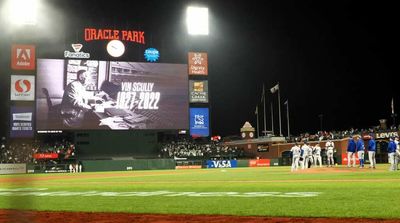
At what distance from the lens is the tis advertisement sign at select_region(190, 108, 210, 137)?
49469 mm

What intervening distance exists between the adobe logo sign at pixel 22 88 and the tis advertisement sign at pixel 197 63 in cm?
1721

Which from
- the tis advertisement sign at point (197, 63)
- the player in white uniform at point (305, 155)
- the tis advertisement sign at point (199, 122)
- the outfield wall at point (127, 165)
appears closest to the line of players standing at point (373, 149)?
the player in white uniform at point (305, 155)

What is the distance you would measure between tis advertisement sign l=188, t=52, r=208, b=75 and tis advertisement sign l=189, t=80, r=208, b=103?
118cm

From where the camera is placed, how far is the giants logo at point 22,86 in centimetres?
4525

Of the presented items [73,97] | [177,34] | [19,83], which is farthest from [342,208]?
[177,34]

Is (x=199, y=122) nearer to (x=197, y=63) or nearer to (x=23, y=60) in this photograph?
(x=197, y=63)

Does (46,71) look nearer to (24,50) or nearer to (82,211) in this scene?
(24,50)

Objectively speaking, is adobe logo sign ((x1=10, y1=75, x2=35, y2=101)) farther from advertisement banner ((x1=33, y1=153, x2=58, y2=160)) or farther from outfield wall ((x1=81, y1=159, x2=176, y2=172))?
outfield wall ((x1=81, y1=159, x2=176, y2=172))

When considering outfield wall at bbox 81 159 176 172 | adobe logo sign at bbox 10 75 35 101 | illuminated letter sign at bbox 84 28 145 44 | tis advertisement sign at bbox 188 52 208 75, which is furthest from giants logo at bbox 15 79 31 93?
tis advertisement sign at bbox 188 52 208 75

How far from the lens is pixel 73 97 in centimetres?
4497

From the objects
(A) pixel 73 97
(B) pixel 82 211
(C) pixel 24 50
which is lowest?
(B) pixel 82 211

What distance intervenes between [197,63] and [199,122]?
7032 millimetres

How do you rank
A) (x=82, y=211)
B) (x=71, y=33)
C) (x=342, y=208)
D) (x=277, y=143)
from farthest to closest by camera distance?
(x=277, y=143)
(x=71, y=33)
(x=82, y=211)
(x=342, y=208)

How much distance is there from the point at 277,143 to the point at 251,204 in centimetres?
4820
